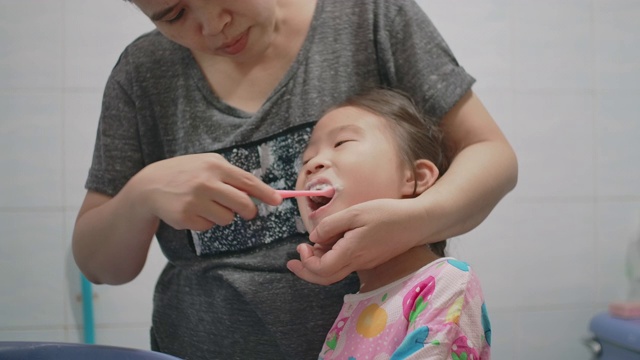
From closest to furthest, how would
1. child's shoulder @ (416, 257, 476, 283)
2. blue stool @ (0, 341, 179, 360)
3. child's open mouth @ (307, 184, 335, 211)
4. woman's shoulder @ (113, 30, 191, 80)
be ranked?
blue stool @ (0, 341, 179, 360), child's shoulder @ (416, 257, 476, 283), child's open mouth @ (307, 184, 335, 211), woman's shoulder @ (113, 30, 191, 80)

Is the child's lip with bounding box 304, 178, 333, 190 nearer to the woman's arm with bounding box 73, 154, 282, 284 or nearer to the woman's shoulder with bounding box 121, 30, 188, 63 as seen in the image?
the woman's arm with bounding box 73, 154, 282, 284

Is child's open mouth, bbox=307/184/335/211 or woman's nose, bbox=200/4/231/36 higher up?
woman's nose, bbox=200/4/231/36

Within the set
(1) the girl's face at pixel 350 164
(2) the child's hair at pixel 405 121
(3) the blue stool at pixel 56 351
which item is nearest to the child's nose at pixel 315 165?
(1) the girl's face at pixel 350 164

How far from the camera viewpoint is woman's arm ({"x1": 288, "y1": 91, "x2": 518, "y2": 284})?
2.61ft

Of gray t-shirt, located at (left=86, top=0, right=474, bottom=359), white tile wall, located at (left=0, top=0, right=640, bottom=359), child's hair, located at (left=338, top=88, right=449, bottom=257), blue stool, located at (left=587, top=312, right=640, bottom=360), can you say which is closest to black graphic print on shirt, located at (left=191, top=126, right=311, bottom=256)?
gray t-shirt, located at (left=86, top=0, right=474, bottom=359)

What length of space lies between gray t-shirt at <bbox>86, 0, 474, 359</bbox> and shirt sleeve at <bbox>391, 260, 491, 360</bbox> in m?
0.20

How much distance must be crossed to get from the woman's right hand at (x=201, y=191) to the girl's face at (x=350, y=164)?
0.13m

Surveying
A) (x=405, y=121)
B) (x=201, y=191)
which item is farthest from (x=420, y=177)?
(x=201, y=191)

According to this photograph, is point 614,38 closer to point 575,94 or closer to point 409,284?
point 575,94

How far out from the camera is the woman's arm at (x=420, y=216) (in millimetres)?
797

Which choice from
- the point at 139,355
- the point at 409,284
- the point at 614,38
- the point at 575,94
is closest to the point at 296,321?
the point at 409,284

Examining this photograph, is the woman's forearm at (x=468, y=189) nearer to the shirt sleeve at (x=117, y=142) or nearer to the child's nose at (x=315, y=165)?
the child's nose at (x=315, y=165)

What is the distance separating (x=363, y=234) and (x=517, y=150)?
1.54m

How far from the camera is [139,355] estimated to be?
2.31ft
